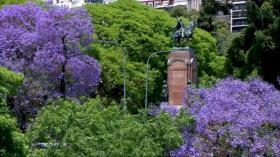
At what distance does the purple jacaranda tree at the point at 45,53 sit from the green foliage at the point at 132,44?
254 inches

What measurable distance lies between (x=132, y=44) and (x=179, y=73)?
13414 mm

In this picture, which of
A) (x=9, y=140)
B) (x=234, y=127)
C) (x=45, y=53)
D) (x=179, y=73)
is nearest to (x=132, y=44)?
(x=179, y=73)

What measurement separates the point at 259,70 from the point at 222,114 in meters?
14.4

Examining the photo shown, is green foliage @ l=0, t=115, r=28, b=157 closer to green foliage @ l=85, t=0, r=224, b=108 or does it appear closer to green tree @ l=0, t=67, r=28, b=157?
green tree @ l=0, t=67, r=28, b=157

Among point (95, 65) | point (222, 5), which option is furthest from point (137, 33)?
point (95, 65)

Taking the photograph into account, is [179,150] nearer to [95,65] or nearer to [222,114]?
[222,114]

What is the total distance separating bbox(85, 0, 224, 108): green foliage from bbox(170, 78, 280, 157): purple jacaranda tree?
2010cm

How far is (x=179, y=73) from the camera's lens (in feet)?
99.2

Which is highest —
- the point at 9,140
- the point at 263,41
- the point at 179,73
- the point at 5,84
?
the point at 5,84

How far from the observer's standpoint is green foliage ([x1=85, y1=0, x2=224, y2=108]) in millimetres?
40062

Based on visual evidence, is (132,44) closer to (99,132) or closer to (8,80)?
(99,132)

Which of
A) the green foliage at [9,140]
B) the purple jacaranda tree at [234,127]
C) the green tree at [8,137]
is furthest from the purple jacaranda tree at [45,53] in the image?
the green foliage at [9,140]

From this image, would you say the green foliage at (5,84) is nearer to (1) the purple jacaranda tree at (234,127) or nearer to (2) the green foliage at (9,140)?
(2) the green foliage at (9,140)

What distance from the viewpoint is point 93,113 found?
17.2 m
